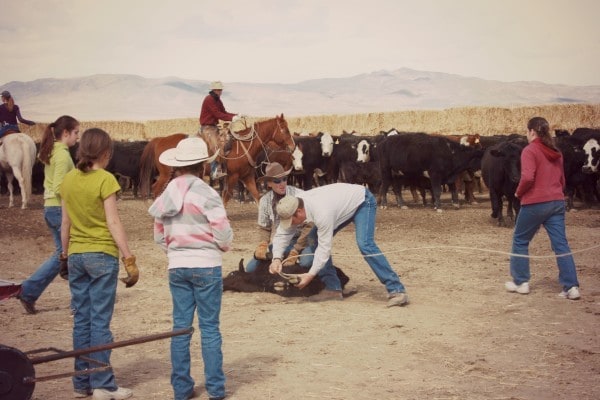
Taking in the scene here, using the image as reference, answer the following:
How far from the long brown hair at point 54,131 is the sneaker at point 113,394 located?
2615mm

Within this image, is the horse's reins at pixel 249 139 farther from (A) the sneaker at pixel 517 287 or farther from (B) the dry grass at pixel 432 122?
(B) the dry grass at pixel 432 122

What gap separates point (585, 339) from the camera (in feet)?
22.8

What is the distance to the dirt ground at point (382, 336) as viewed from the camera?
5.79 meters

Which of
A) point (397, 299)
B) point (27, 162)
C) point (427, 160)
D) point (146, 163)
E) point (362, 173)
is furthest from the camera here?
point (362, 173)

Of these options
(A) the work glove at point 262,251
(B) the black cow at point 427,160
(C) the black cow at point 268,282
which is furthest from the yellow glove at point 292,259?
(B) the black cow at point 427,160

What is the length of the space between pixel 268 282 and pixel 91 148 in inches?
157

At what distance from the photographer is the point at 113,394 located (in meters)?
5.56

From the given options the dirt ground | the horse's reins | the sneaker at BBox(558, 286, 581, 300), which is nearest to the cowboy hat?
the dirt ground

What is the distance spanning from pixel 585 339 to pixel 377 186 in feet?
52.9

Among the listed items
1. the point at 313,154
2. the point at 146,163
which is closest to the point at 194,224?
the point at 146,163

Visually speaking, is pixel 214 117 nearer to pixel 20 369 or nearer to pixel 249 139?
pixel 249 139

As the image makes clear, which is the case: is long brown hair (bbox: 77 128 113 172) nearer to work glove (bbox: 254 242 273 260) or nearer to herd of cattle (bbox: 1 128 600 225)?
Answer: work glove (bbox: 254 242 273 260)

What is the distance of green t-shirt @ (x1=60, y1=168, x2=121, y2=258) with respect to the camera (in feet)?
18.2

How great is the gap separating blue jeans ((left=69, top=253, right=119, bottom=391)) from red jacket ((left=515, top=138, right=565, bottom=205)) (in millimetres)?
4769
